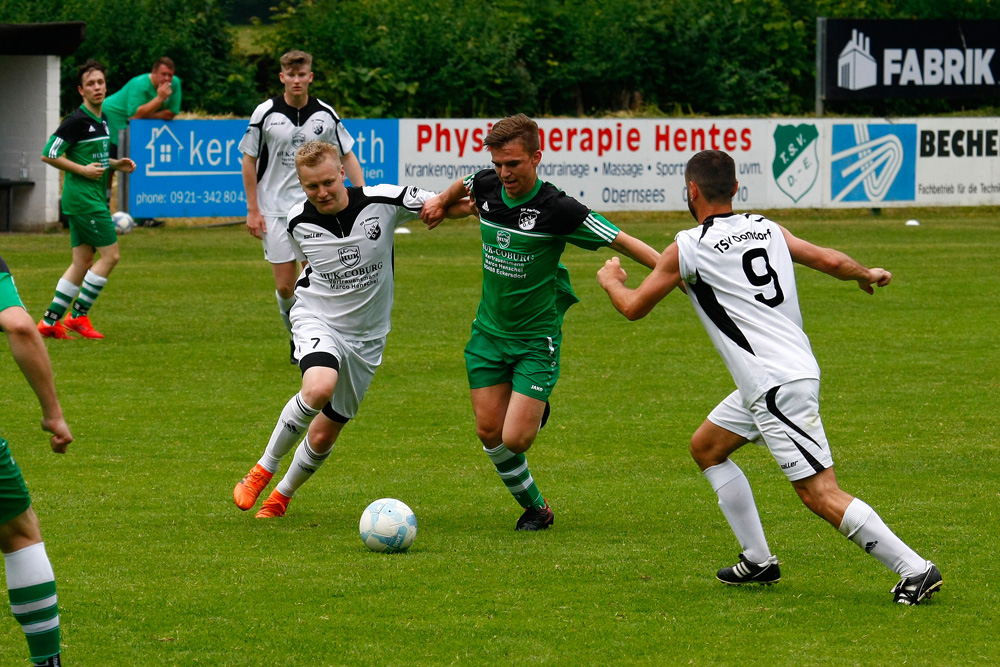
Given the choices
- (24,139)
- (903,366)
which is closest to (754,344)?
(903,366)

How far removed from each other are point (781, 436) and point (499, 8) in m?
32.1

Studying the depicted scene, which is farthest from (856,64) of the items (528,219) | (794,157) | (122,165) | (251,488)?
(251,488)

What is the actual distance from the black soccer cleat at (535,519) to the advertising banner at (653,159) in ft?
56.2

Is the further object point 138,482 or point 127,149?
point 127,149

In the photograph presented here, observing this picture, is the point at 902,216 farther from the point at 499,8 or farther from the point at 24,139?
the point at 24,139

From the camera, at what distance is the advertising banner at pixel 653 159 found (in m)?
22.8

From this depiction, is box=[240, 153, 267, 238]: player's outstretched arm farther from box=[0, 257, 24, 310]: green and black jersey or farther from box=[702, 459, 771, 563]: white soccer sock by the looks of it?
box=[0, 257, 24, 310]: green and black jersey

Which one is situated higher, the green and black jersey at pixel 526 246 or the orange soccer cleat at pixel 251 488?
the green and black jersey at pixel 526 246

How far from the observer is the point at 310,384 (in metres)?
6.34

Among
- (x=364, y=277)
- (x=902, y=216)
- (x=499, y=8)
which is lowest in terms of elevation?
(x=902, y=216)

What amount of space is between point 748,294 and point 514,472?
170cm

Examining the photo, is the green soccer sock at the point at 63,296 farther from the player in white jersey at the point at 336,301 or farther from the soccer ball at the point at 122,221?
the soccer ball at the point at 122,221

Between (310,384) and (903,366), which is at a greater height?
(310,384)

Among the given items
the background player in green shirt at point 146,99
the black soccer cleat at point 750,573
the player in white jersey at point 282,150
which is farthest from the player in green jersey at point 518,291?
the background player in green shirt at point 146,99
